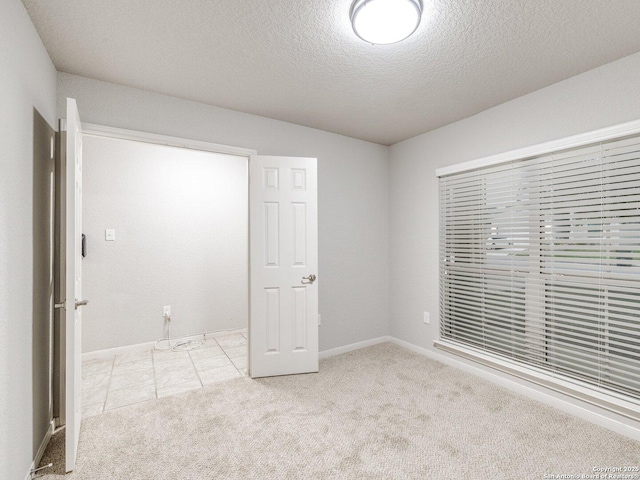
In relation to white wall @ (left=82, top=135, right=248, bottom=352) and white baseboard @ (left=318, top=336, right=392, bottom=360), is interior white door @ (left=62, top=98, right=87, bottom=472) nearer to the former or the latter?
white wall @ (left=82, top=135, right=248, bottom=352)

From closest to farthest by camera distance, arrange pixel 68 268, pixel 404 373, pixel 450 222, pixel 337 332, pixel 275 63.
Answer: pixel 68 268 < pixel 275 63 < pixel 404 373 < pixel 450 222 < pixel 337 332

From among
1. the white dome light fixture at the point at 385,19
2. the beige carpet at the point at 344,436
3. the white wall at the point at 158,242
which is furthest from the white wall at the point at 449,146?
the white wall at the point at 158,242

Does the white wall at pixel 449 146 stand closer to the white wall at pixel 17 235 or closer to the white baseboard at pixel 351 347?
the white baseboard at pixel 351 347

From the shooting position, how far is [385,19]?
160 centimetres

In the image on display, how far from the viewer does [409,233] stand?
3.72 meters

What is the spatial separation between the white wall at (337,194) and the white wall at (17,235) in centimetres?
90

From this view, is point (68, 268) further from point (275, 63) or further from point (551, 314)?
point (551, 314)

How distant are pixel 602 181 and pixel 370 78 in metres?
1.75

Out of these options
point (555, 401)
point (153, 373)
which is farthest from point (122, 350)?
point (555, 401)

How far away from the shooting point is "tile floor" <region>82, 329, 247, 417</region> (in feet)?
8.53

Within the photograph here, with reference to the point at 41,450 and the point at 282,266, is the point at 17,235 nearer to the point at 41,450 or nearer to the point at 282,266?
the point at 41,450

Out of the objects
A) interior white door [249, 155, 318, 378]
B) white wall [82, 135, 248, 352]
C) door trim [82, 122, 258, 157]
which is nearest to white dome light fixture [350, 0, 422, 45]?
interior white door [249, 155, 318, 378]

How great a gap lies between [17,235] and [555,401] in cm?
357

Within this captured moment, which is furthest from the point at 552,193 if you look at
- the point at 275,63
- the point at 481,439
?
the point at 275,63
